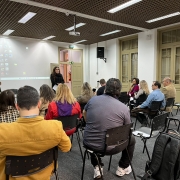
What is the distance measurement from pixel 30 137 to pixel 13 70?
24.9ft

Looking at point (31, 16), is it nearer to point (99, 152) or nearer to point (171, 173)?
point (99, 152)

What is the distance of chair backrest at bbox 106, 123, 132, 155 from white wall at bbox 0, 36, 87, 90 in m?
7.23

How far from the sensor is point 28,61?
27.6 ft

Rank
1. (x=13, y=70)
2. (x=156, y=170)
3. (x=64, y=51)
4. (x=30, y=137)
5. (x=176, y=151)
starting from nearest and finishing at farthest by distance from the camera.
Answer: (x=30, y=137)
(x=176, y=151)
(x=156, y=170)
(x=13, y=70)
(x=64, y=51)

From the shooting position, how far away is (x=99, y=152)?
1.88 meters

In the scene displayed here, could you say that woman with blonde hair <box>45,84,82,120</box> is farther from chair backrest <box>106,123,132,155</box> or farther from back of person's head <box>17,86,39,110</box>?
back of person's head <box>17,86,39,110</box>

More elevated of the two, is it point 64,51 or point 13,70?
point 64,51

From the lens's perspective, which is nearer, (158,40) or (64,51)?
(158,40)

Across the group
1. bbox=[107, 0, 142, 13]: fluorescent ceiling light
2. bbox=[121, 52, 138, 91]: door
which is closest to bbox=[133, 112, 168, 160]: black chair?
bbox=[107, 0, 142, 13]: fluorescent ceiling light

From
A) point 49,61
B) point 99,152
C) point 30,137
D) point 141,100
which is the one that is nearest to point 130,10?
point 141,100

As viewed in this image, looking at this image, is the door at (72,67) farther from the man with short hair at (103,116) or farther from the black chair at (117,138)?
the black chair at (117,138)

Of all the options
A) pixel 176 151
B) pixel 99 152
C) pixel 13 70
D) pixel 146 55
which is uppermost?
pixel 146 55

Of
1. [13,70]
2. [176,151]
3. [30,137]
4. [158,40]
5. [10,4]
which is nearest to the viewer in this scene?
[30,137]

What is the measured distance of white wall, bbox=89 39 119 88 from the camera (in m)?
8.76
